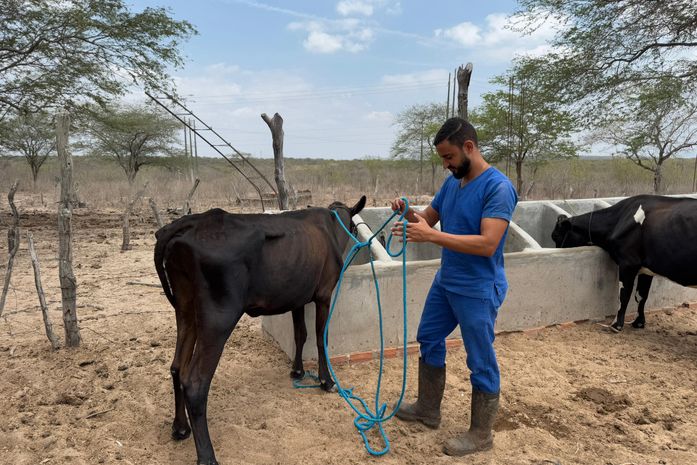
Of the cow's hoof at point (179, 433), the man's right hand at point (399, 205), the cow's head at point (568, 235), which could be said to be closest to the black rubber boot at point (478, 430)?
the man's right hand at point (399, 205)

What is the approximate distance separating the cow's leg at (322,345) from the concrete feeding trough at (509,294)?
42 cm

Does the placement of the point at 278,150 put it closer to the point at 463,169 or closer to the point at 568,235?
the point at 568,235

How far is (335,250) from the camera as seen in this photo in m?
4.02

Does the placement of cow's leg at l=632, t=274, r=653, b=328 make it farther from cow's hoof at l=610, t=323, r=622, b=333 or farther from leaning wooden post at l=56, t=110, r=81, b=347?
leaning wooden post at l=56, t=110, r=81, b=347

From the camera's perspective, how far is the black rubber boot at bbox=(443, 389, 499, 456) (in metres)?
3.08

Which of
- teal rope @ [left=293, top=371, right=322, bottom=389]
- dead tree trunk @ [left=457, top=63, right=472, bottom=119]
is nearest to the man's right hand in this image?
teal rope @ [left=293, top=371, right=322, bottom=389]

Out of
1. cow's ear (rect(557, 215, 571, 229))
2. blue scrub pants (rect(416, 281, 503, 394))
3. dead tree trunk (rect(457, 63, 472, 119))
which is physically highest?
dead tree trunk (rect(457, 63, 472, 119))

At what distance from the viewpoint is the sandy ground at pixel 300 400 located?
313 centimetres

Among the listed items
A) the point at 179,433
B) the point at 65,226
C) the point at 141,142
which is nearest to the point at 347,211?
the point at 179,433

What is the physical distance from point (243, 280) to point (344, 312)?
63.7 inches

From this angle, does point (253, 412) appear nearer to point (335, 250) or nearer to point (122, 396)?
point (122, 396)

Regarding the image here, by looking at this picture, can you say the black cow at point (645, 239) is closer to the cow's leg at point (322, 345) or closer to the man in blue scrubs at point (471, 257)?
the man in blue scrubs at point (471, 257)

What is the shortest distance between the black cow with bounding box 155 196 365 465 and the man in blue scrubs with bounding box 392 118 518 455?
0.88m

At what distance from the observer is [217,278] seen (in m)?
2.98
